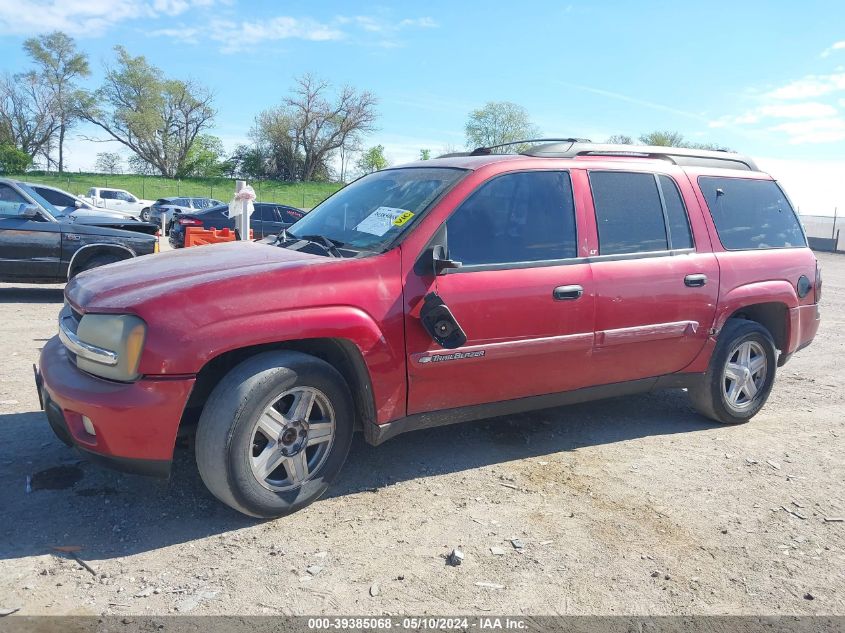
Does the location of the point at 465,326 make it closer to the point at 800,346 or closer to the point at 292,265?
the point at 292,265

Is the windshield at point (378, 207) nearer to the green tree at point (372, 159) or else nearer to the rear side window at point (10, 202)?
the rear side window at point (10, 202)

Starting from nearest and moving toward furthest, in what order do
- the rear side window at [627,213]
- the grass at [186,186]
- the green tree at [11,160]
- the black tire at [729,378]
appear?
the rear side window at [627,213] < the black tire at [729,378] < the grass at [186,186] < the green tree at [11,160]

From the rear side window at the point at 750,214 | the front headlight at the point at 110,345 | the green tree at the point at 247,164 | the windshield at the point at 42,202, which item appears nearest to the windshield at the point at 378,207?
the front headlight at the point at 110,345

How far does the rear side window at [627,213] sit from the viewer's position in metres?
4.27

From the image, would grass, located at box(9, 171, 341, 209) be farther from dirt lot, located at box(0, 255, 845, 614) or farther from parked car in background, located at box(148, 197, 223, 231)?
dirt lot, located at box(0, 255, 845, 614)

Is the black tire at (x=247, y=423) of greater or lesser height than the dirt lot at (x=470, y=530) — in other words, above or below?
above

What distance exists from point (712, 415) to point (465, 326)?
243 centimetres

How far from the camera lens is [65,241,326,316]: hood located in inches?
121

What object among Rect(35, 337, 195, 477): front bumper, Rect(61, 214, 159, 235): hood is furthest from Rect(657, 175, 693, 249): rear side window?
→ Rect(61, 214, 159, 235): hood

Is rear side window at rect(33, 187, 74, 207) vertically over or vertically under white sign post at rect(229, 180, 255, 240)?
over

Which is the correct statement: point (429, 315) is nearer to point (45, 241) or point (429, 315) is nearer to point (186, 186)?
point (45, 241)

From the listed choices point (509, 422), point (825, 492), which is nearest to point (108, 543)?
point (509, 422)

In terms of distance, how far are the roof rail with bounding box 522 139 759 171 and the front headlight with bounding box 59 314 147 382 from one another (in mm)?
2631

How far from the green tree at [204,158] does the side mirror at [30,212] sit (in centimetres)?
6361
